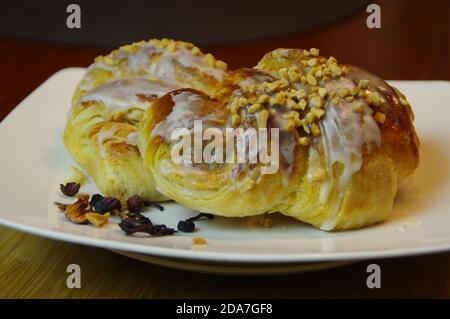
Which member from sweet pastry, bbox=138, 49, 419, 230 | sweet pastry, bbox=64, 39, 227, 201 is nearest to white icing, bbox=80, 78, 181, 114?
sweet pastry, bbox=64, 39, 227, 201

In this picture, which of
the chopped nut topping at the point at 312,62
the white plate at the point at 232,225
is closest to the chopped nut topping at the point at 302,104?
the chopped nut topping at the point at 312,62

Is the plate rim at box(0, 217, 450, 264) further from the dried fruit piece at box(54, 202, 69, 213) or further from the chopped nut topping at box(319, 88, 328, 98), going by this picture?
the chopped nut topping at box(319, 88, 328, 98)

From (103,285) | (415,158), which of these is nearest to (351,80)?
(415,158)

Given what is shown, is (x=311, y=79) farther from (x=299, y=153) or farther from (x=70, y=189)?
(x=70, y=189)

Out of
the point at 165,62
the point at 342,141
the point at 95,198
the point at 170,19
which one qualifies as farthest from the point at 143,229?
the point at 170,19

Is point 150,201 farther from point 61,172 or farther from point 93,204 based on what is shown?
point 61,172

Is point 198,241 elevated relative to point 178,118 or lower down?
lower down
